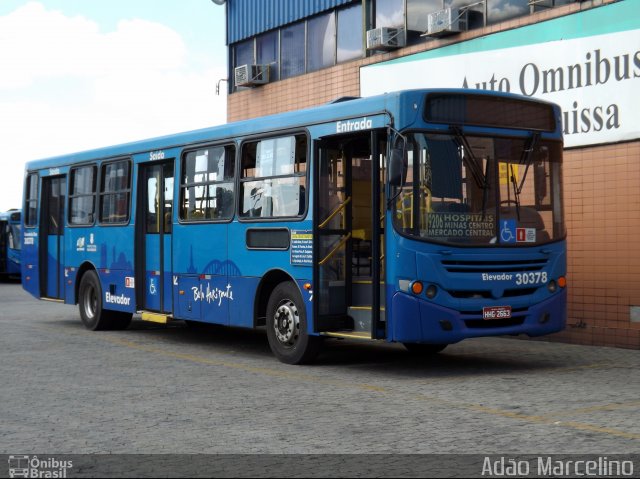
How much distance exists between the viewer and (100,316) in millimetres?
16703

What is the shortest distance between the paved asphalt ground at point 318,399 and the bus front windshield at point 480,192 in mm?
1576

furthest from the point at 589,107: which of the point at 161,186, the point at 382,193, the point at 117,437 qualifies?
the point at 117,437

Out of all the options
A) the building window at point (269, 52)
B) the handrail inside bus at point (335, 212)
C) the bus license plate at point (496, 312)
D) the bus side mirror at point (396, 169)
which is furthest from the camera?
the building window at point (269, 52)

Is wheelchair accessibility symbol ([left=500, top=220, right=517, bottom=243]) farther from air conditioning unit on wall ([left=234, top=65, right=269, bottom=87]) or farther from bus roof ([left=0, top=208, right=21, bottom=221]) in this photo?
bus roof ([left=0, top=208, right=21, bottom=221])

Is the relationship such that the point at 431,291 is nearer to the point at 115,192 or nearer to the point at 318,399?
the point at 318,399

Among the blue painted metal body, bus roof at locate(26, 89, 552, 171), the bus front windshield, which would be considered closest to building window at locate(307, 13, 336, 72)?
the blue painted metal body

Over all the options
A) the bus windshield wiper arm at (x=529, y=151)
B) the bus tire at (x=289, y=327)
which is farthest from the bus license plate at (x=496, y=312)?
the bus tire at (x=289, y=327)

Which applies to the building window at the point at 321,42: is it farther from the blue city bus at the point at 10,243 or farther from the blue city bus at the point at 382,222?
the blue city bus at the point at 10,243

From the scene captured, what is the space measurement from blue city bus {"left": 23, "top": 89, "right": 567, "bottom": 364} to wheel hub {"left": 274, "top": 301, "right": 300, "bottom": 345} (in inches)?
0.8

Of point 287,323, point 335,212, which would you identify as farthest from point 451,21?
point 287,323

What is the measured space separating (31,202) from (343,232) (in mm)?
9533

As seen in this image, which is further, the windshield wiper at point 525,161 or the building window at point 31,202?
the building window at point 31,202

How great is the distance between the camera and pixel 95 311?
1688cm

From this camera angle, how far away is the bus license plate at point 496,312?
35.9 ft
